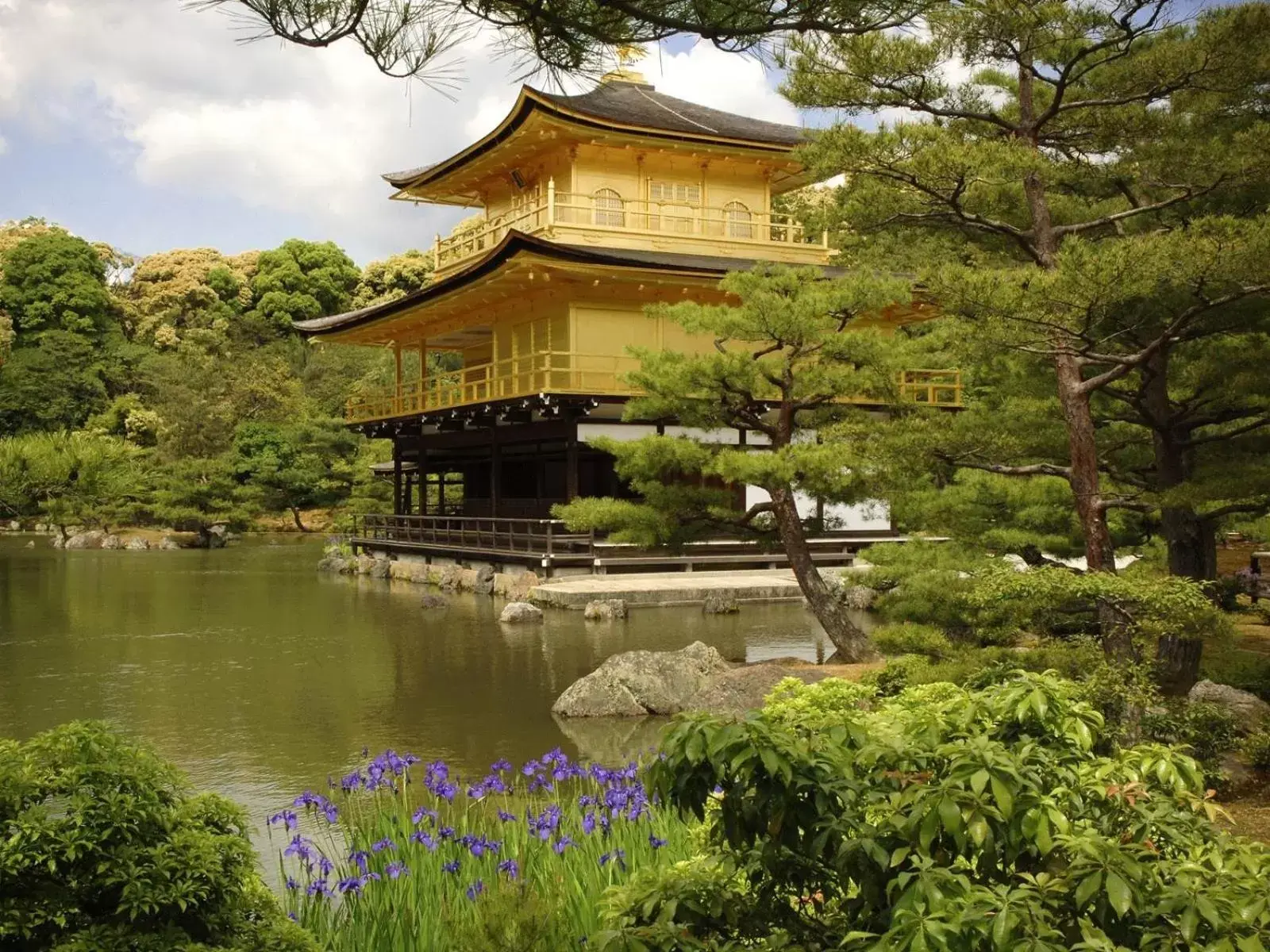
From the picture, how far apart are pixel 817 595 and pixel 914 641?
237 centimetres

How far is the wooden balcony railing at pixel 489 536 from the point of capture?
17.0 meters

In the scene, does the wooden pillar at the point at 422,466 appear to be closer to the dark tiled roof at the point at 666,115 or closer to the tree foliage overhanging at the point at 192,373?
the tree foliage overhanging at the point at 192,373

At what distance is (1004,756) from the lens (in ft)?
7.43

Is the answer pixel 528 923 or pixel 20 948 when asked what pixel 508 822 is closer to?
pixel 528 923

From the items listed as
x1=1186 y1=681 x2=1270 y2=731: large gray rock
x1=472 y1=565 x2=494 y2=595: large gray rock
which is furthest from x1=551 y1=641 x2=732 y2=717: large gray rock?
x1=472 y1=565 x2=494 y2=595: large gray rock

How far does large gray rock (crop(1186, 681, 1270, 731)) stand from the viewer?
22.5 feet

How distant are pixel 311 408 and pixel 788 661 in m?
27.8

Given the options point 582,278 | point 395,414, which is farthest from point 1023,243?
point 395,414

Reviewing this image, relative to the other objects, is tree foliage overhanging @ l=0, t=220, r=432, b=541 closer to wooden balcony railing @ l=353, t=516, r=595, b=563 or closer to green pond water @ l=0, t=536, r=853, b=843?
wooden balcony railing @ l=353, t=516, r=595, b=563

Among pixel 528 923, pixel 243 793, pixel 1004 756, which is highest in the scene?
pixel 1004 756

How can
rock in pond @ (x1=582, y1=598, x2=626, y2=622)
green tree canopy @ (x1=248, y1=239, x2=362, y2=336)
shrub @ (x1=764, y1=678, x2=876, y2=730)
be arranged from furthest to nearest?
green tree canopy @ (x1=248, y1=239, x2=362, y2=336) → rock in pond @ (x1=582, y1=598, x2=626, y2=622) → shrub @ (x1=764, y1=678, x2=876, y2=730)

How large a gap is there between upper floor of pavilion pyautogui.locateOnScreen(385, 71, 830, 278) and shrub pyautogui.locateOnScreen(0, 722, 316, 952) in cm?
1743

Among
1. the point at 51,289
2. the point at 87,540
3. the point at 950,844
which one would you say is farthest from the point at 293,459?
the point at 950,844

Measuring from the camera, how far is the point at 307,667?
11016mm
